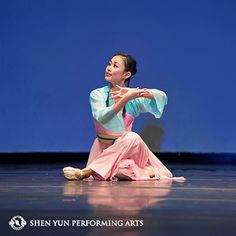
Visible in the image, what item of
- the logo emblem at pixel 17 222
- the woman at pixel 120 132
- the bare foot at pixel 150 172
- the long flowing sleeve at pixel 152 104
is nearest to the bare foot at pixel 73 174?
the woman at pixel 120 132

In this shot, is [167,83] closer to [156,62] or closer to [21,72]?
[156,62]

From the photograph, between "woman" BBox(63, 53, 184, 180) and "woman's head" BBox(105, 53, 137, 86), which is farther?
"woman's head" BBox(105, 53, 137, 86)

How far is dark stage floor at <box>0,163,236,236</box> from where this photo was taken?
1.46m

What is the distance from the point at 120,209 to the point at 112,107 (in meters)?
1.15

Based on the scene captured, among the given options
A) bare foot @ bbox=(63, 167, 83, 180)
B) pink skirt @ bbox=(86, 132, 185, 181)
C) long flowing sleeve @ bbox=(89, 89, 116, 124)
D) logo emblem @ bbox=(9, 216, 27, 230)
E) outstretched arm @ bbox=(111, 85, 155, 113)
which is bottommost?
bare foot @ bbox=(63, 167, 83, 180)

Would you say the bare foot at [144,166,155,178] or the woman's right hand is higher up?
the woman's right hand

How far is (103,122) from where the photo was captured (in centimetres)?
279

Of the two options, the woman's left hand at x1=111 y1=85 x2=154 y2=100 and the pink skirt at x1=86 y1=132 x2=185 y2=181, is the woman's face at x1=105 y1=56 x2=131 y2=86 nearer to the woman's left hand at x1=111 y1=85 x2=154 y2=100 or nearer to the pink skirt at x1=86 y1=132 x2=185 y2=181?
the woman's left hand at x1=111 y1=85 x2=154 y2=100

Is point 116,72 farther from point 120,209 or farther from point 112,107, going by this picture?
point 120,209

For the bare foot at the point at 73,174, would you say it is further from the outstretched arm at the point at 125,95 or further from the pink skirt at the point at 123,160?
the outstretched arm at the point at 125,95

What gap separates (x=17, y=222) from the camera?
1.51 m

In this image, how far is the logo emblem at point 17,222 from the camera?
1.48m

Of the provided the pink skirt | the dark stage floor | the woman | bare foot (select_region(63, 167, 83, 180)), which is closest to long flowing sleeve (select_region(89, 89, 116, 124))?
the woman

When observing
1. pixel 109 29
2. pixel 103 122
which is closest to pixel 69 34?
pixel 109 29
